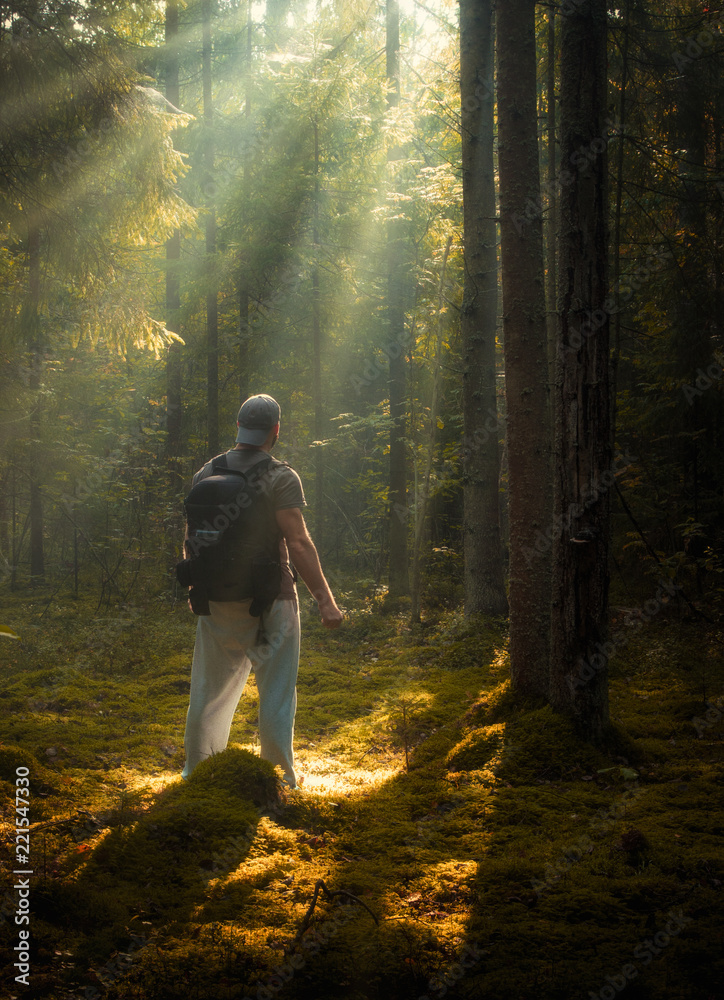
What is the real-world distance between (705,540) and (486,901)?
25.8 ft

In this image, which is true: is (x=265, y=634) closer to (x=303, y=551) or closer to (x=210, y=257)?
(x=303, y=551)

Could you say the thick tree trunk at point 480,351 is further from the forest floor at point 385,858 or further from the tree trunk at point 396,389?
the tree trunk at point 396,389

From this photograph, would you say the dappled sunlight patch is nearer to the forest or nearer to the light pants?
the forest

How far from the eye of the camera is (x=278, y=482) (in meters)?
3.97

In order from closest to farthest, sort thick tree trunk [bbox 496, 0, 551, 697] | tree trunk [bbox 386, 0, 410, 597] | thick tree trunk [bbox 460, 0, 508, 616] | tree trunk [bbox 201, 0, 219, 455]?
1. thick tree trunk [bbox 496, 0, 551, 697]
2. thick tree trunk [bbox 460, 0, 508, 616]
3. tree trunk [bbox 386, 0, 410, 597]
4. tree trunk [bbox 201, 0, 219, 455]

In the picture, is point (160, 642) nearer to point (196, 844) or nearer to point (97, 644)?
point (97, 644)

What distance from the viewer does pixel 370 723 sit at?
6.47 m

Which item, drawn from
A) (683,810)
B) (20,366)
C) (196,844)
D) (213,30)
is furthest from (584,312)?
(213,30)

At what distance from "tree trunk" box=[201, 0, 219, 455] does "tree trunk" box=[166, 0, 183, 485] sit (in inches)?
25.7

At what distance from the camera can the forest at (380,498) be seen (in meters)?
2.71

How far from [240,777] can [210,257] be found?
42.0ft

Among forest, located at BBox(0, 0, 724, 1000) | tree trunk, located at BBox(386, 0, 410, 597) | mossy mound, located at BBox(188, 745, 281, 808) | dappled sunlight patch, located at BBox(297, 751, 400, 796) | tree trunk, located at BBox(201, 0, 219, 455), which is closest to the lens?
forest, located at BBox(0, 0, 724, 1000)

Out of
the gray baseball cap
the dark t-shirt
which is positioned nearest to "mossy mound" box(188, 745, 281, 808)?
the dark t-shirt

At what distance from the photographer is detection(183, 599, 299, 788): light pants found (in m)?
4.03
